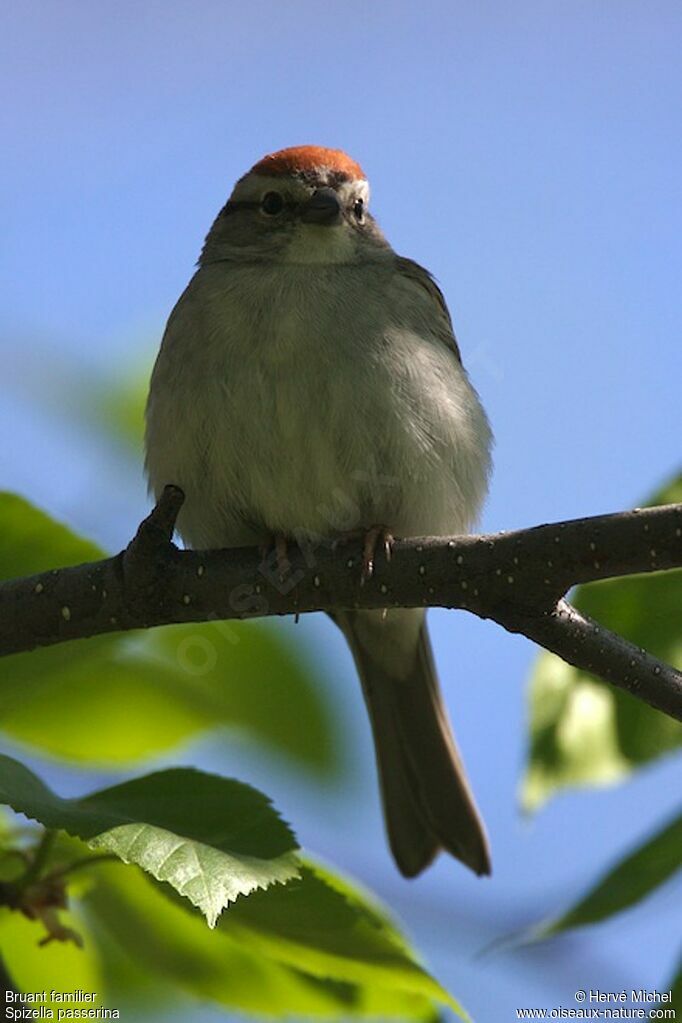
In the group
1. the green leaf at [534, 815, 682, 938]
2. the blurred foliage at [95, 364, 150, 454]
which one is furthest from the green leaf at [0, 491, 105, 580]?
the green leaf at [534, 815, 682, 938]

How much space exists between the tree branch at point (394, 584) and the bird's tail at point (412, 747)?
4.60 feet

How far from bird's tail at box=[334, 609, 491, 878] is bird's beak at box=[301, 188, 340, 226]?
141cm

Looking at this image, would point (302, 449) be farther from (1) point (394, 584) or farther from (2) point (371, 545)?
(1) point (394, 584)

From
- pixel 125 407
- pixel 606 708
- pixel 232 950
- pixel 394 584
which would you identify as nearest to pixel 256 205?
pixel 125 407

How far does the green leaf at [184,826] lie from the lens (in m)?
2.31

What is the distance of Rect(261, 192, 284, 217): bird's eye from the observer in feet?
15.5

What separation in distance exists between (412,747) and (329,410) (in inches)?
62.9

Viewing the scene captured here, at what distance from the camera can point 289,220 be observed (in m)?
4.68

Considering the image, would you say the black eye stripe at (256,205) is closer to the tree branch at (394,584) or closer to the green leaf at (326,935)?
the tree branch at (394,584)

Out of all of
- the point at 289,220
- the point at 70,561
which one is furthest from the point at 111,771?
the point at 289,220

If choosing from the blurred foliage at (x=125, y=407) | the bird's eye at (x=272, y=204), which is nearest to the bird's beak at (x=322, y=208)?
the bird's eye at (x=272, y=204)

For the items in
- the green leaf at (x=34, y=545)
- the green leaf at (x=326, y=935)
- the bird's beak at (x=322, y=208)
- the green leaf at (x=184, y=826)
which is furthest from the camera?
the bird's beak at (x=322, y=208)

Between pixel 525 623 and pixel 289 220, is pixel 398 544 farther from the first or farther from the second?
pixel 289 220

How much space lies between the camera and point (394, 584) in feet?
9.66
